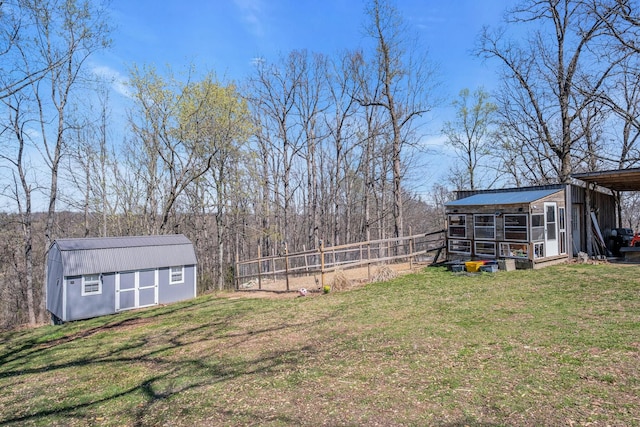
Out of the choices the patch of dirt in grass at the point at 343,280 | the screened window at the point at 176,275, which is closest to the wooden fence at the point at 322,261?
the patch of dirt in grass at the point at 343,280

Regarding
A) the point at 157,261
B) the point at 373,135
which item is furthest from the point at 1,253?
the point at 373,135

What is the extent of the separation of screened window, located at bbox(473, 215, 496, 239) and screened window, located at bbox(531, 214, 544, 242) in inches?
54.8

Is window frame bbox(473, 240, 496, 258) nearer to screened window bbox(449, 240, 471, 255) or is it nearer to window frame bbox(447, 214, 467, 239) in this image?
screened window bbox(449, 240, 471, 255)

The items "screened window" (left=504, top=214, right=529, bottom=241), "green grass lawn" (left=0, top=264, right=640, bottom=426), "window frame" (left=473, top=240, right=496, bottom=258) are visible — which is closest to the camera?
"green grass lawn" (left=0, top=264, right=640, bottom=426)

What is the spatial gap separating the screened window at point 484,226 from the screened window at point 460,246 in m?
0.58

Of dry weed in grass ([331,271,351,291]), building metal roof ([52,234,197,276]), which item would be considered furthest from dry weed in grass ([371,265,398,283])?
building metal roof ([52,234,197,276])

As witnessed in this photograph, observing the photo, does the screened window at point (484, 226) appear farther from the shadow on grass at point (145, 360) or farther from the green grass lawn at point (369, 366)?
the shadow on grass at point (145, 360)

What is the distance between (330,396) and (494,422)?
5.87 feet

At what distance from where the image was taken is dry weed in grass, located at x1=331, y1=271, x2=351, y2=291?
11.5 meters

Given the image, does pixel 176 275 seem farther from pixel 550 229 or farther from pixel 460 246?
pixel 550 229

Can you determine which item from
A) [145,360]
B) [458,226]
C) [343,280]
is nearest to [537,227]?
[458,226]

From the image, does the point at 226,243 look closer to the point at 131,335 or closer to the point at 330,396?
the point at 131,335

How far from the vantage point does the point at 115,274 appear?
1507cm

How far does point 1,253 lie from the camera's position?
21.2m
